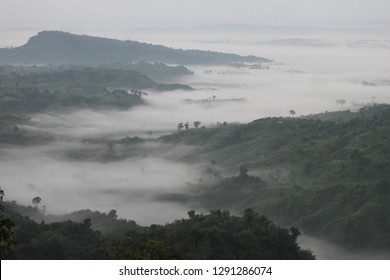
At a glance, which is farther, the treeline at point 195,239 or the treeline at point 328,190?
the treeline at point 328,190

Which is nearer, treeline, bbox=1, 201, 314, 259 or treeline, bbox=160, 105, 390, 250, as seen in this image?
treeline, bbox=1, 201, 314, 259

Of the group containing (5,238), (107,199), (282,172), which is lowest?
(107,199)

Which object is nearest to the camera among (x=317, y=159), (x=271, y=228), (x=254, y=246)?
(x=254, y=246)

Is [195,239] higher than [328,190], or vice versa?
[195,239]

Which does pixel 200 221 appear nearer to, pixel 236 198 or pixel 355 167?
pixel 236 198

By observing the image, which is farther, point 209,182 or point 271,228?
point 209,182

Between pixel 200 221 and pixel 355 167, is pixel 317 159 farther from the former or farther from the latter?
pixel 200 221

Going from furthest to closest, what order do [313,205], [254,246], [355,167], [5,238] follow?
[355,167] → [313,205] → [254,246] → [5,238]

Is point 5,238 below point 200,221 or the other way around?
the other way around

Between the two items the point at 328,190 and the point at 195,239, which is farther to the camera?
the point at 328,190

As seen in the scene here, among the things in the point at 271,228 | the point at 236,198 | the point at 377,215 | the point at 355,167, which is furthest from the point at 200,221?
the point at 355,167
